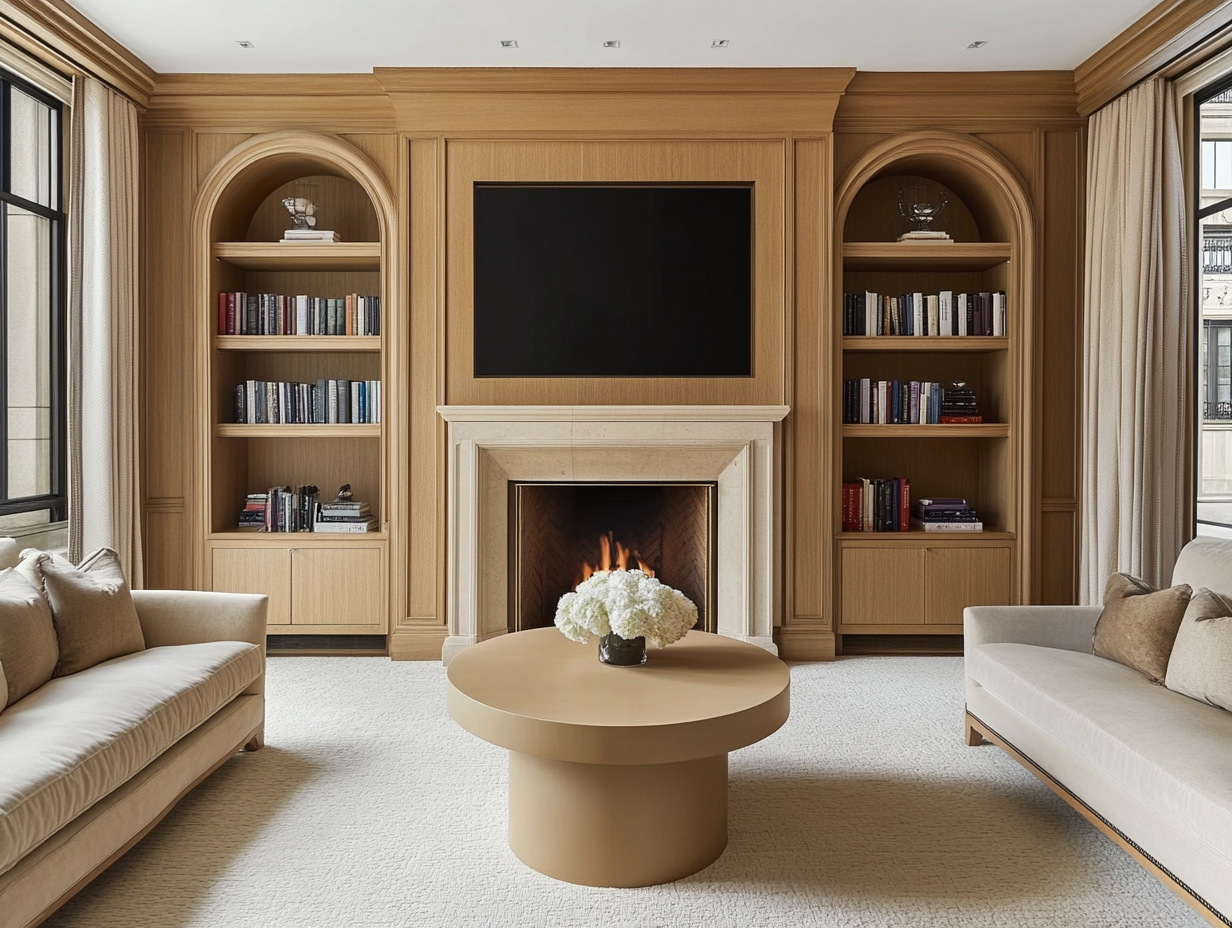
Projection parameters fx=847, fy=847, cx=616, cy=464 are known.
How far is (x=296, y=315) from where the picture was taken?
177 inches

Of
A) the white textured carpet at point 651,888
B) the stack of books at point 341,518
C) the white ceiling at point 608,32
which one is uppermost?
the white ceiling at point 608,32

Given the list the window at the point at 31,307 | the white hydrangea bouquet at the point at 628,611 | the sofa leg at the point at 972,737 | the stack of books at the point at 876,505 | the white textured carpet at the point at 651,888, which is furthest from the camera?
the stack of books at the point at 876,505

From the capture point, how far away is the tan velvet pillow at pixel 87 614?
2.64m

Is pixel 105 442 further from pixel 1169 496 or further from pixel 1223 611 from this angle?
pixel 1169 496

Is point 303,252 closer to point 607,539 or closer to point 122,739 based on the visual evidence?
point 607,539

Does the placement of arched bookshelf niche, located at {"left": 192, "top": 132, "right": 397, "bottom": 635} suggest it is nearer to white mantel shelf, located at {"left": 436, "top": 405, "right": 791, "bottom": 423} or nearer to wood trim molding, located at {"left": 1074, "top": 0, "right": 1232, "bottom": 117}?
white mantel shelf, located at {"left": 436, "top": 405, "right": 791, "bottom": 423}

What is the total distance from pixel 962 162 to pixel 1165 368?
144 cm

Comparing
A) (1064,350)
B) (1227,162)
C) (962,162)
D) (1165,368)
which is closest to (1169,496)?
(1165,368)

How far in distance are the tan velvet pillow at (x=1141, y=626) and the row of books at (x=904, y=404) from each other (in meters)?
1.71

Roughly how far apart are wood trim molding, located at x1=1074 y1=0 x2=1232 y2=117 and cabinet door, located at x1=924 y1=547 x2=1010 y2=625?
2.32 meters

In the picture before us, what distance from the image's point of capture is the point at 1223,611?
249 cm

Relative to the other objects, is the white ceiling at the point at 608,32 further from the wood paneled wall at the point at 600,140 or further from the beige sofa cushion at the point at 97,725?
the beige sofa cushion at the point at 97,725

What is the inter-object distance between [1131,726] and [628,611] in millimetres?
1354

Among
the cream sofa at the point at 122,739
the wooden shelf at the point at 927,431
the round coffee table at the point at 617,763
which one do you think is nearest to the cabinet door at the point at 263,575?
the cream sofa at the point at 122,739
